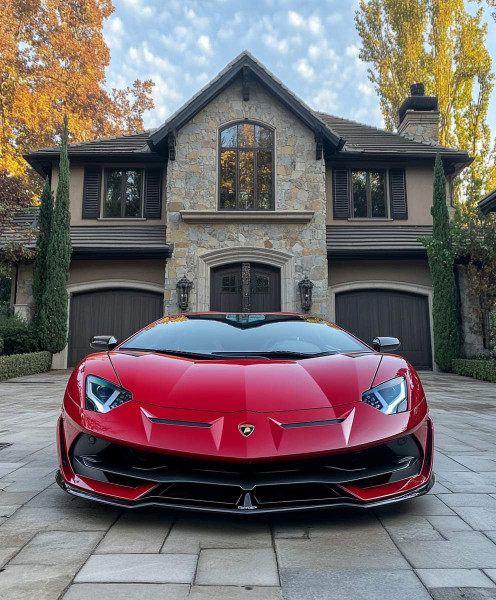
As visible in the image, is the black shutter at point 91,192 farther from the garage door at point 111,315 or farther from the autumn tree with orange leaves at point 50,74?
the autumn tree with orange leaves at point 50,74

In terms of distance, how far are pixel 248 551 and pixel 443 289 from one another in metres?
10.2

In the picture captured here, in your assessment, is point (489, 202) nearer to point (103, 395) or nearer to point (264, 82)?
point (264, 82)

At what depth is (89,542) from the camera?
190 centimetres

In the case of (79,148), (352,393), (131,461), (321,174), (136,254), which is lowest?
(131,461)

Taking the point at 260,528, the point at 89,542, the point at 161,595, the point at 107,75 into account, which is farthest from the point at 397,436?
the point at 107,75

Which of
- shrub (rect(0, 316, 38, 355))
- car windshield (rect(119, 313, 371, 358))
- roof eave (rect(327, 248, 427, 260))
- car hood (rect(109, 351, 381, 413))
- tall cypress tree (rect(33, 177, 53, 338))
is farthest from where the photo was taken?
roof eave (rect(327, 248, 427, 260))

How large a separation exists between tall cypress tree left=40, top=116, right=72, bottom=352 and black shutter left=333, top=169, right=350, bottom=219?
703cm

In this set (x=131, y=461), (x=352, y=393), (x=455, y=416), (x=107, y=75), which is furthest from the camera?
(x=107, y=75)

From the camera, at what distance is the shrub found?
9923mm

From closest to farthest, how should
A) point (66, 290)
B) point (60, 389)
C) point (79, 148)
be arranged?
point (60, 389), point (66, 290), point (79, 148)

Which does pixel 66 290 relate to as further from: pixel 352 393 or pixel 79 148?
pixel 352 393

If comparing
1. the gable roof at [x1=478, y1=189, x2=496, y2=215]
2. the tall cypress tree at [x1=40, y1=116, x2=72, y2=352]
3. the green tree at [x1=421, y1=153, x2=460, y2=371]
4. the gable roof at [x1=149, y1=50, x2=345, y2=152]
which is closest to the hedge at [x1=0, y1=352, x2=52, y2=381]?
the tall cypress tree at [x1=40, y1=116, x2=72, y2=352]

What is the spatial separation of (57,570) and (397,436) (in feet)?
4.96

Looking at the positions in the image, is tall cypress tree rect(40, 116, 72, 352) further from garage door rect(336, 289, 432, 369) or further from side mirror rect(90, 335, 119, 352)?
side mirror rect(90, 335, 119, 352)
